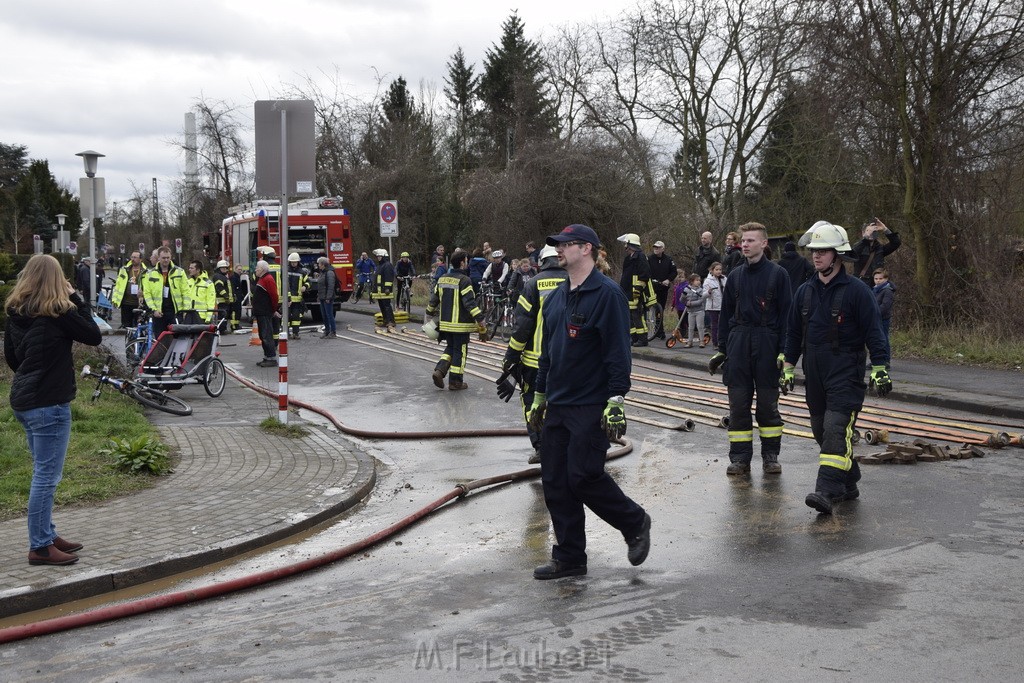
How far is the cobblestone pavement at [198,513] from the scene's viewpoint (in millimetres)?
5953

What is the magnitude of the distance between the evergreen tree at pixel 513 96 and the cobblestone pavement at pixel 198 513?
109 feet

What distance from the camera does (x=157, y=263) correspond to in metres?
16.9

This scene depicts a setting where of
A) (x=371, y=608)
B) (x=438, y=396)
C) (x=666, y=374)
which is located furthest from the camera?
(x=666, y=374)

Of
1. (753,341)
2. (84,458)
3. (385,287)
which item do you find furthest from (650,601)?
(385,287)

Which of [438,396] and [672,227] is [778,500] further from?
[672,227]

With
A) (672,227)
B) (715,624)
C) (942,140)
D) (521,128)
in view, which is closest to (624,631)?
(715,624)

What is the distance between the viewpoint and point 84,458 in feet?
29.6

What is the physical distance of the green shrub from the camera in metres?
8.59

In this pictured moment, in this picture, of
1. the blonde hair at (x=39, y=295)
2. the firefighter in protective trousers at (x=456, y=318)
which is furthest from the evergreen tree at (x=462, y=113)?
the blonde hair at (x=39, y=295)

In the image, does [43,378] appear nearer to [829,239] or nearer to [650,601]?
[650,601]

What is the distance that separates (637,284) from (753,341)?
1065 cm

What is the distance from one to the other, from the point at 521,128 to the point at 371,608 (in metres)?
39.0

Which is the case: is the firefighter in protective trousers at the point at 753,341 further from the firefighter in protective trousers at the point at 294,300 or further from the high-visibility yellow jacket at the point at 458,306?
the firefighter in protective trousers at the point at 294,300

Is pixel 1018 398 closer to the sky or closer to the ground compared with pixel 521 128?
closer to the ground
